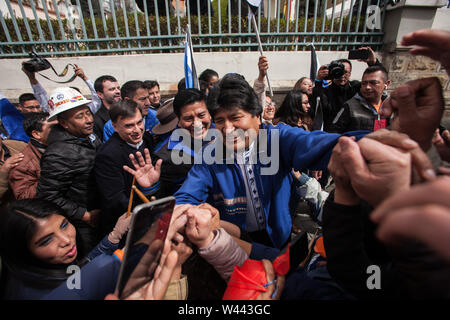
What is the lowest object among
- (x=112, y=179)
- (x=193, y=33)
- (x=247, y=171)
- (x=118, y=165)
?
(x=112, y=179)

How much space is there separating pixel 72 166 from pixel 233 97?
156 centimetres

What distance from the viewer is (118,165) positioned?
1.99 meters

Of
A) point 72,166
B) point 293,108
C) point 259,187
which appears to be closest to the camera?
point 259,187

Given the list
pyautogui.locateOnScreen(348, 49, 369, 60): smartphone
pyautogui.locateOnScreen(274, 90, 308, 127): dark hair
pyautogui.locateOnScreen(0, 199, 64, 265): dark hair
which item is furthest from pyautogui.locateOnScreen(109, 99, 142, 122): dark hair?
pyautogui.locateOnScreen(348, 49, 369, 60): smartphone

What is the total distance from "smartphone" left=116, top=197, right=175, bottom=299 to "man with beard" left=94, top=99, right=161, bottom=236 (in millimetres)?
→ 1150

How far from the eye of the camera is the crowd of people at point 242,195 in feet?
1.93

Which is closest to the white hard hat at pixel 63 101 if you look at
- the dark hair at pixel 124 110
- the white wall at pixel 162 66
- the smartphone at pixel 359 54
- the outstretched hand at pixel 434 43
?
the dark hair at pixel 124 110

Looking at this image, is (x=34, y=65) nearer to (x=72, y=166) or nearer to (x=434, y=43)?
(x=72, y=166)

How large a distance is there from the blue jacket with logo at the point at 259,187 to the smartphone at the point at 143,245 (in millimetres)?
501

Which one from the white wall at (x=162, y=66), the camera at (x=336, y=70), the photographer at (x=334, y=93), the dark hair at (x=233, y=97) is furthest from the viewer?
the white wall at (x=162, y=66)

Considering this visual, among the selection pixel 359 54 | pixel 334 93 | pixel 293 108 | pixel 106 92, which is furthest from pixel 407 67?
pixel 106 92

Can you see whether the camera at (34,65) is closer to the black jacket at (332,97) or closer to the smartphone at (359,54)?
the black jacket at (332,97)

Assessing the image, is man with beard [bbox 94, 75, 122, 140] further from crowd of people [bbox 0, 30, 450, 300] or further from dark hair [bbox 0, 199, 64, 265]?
dark hair [bbox 0, 199, 64, 265]

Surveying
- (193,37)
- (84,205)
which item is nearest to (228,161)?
(84,205)
